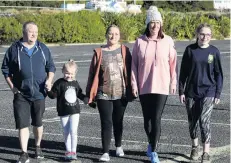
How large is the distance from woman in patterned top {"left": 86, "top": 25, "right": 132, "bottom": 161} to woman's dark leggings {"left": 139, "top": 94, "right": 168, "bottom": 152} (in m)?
0.27

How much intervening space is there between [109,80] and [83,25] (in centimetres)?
3575

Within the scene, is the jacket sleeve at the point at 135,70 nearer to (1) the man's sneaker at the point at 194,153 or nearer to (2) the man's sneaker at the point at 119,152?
(2) the man's sneaker at the point at 119,152

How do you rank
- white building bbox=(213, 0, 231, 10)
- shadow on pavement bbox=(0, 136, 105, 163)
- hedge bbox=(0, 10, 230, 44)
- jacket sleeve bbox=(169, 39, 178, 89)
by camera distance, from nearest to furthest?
jacket sleeve bbox=(169, 39, 178, 89) → shadow on pavement bbox=(0, 136, 105, 163) → hedge bbox=(0, 10, 230, 44) → white building bbox=(213, 0, 231, 10)

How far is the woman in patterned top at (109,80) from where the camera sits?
7758mm

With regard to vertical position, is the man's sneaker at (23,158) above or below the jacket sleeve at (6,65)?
below

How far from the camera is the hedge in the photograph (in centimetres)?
3844

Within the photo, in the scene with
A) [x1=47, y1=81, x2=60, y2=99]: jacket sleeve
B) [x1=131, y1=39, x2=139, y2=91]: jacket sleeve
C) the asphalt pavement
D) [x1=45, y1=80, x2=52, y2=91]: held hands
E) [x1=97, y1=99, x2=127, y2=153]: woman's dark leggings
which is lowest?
the asphalt pavement

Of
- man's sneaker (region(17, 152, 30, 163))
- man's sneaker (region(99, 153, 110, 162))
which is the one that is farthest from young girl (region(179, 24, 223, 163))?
man's sneaker (region(17, 152, 30, 163))

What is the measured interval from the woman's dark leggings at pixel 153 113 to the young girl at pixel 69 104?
0.79 m

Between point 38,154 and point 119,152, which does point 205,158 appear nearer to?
point 119,152

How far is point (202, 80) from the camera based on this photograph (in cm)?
775

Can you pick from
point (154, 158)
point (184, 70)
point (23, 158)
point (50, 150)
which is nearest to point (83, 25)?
point (50, 150)

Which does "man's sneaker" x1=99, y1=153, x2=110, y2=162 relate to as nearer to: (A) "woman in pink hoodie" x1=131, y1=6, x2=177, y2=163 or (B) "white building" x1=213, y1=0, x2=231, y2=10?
(A) "woman in pink hoodie" x1=131, y1=6, x2=177, y2=163

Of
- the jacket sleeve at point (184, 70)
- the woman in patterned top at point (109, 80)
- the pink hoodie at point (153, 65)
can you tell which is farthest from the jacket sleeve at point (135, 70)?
the jacket sleeve at point (184, 70)
